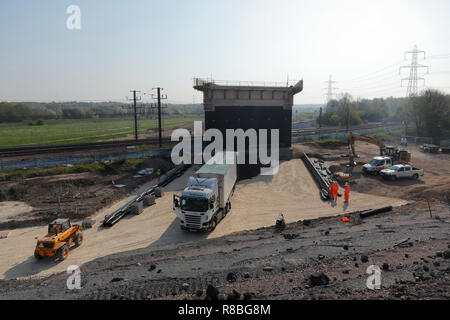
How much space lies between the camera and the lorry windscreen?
1650cm

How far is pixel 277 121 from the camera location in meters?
37.6

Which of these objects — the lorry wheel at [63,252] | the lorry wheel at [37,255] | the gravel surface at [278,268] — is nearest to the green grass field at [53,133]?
the lorry wheel at [37,255]

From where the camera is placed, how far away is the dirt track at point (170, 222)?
14.7 metres

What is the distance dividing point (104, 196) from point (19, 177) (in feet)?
33.5

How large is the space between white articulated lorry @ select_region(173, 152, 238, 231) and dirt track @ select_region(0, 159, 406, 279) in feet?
2.60

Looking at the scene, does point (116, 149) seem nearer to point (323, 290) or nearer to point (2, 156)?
point (2, 156)

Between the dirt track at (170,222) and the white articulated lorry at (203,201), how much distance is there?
791mm

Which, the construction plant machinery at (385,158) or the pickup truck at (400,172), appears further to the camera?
the construction plant machinery at (385,158)

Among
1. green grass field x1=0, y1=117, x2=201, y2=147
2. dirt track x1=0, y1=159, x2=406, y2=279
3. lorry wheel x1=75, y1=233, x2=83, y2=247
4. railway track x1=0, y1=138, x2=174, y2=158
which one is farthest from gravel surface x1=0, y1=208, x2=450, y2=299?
green grass field x1=0, y1=117, x2=201, y2=147

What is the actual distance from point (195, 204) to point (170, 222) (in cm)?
349

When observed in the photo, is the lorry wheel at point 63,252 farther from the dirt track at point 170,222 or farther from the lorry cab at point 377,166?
the lorry cab at point 377,166

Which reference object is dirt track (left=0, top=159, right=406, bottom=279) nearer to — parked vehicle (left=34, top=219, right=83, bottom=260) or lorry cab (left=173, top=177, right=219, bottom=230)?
parked vehicle (left=34, top=219, right=83, bottom=260)

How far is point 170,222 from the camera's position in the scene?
19.2m

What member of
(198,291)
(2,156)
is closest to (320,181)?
(198,291)
